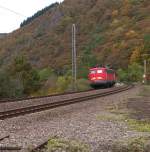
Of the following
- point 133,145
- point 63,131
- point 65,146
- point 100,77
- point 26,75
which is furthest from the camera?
point 26,75

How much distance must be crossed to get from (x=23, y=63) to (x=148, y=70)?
45493 millimetres

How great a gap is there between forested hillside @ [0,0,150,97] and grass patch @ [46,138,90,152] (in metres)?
117

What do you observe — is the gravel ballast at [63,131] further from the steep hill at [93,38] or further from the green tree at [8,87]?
the steep hill at [93,38]

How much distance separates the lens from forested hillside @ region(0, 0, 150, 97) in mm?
147000

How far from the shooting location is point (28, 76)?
2972 inches

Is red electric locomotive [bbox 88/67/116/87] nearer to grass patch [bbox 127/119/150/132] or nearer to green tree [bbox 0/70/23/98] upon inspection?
green tree [bbox 0/70/23/98]

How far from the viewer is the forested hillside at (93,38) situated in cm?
14700

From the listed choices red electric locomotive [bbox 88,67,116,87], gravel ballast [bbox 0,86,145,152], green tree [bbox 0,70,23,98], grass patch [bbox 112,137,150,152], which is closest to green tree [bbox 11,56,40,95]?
green tree [bbox 0,70,23,98]

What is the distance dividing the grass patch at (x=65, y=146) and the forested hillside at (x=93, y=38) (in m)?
117

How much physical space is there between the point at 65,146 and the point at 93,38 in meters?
166

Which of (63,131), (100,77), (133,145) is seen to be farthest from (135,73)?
(133,145)

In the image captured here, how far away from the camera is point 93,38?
17562cm

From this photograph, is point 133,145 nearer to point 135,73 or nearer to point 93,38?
point 135,73

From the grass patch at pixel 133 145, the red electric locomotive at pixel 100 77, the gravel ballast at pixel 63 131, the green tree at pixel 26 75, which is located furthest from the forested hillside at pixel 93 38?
the grass patch at pixel 133 145
